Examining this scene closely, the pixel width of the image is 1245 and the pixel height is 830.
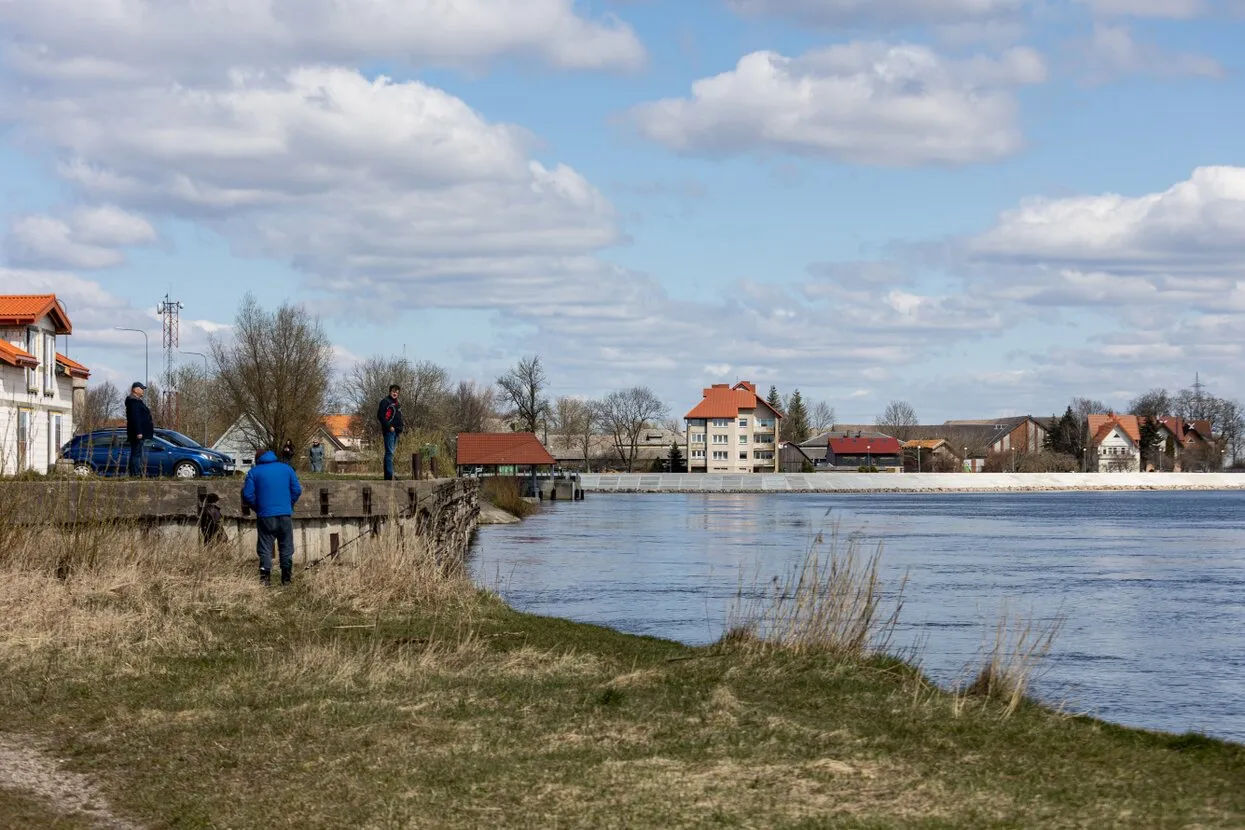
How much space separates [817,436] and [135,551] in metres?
181

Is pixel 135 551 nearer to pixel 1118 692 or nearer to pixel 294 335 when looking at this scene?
pixel 1118 692

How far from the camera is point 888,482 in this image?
134125 millimetres

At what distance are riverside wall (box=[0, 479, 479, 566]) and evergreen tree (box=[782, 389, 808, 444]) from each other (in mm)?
153149

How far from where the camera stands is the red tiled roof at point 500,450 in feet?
311

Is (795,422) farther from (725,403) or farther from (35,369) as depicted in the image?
(35,369)

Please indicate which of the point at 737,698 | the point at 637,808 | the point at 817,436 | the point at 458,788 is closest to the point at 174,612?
the point at 737,698

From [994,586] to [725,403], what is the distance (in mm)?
125985

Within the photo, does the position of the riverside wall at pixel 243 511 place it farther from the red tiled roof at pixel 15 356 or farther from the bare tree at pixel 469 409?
the bare tree at pixel 469 409

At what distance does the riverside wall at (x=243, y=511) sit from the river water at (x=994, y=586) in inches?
106

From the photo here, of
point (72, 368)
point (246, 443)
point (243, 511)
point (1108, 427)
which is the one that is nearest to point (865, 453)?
point (1108, 427)

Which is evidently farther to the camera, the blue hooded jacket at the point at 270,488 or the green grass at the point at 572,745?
the blue hooded jacket at the point at 270,488

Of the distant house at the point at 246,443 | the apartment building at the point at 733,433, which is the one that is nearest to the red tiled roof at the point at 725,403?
the apartment building at the point at 733,433

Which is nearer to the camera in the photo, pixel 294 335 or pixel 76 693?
pixel 76 693

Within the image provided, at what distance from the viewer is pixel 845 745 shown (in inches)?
358
